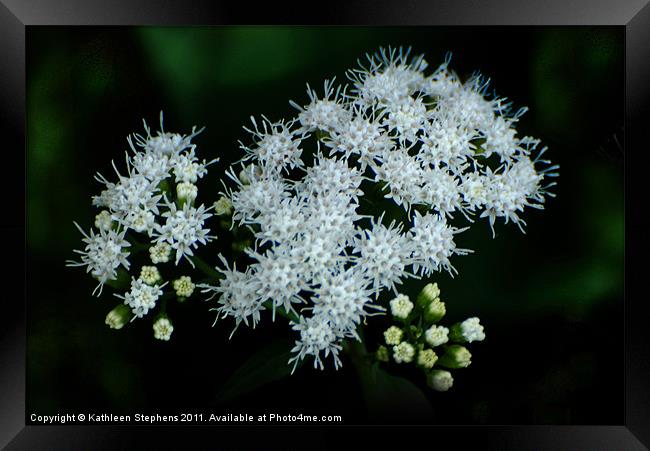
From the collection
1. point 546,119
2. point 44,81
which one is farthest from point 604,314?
point 44,81

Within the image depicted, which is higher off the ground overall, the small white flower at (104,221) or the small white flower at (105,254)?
the small white flower at (104,221)

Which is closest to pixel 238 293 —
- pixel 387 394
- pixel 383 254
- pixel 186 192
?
pixel 186 192

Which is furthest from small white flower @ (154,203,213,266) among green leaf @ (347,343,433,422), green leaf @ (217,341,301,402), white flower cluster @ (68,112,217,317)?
green leaf @ (347,343,433,422)

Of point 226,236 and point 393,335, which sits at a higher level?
point 226,236

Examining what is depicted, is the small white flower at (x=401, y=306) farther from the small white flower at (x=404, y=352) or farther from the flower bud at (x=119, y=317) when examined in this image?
the flower bud at (x=119, y=317)

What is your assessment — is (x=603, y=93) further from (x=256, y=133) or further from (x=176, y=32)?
(x=176, y=32)

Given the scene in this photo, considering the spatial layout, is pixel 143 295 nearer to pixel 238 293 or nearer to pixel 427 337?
pixel 238 293

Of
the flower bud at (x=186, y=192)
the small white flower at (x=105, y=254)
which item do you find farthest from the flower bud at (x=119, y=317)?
the flower bud at (x=186, y=192)

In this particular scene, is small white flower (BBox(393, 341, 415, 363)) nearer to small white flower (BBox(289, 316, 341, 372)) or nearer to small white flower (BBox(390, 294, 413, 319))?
small white flower (BBox(390, 294, 413, 319))
